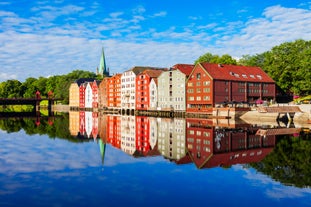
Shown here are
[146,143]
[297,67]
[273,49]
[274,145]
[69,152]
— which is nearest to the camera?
[69,152]

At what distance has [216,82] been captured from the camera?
261 ft

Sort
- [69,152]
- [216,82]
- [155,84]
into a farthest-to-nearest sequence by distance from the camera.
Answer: [155,84] < [216,82] < [69,152]

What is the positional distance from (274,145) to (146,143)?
1292 centimetres

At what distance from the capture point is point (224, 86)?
80.8 meters

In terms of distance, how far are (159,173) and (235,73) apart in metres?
68.1

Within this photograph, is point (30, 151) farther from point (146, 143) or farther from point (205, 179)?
point (205, 179)

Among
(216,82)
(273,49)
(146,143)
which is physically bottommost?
(146,143)

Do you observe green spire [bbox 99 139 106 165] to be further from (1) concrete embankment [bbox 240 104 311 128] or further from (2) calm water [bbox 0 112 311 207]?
(1) concrete embankment [bbox 240 104 311 128]

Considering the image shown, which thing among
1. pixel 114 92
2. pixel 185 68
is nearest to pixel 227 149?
pixel 185 68

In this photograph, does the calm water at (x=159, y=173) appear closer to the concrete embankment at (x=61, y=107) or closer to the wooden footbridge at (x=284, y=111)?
the wooden footbridge at (x=284, y=111)

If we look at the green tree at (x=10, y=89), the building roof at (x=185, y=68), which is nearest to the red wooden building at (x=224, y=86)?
the building roof at (x=185, y=68)

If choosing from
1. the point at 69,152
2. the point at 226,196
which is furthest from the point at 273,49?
the point at 226,196

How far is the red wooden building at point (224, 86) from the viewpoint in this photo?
262ft

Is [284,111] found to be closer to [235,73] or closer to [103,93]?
[235,73]
